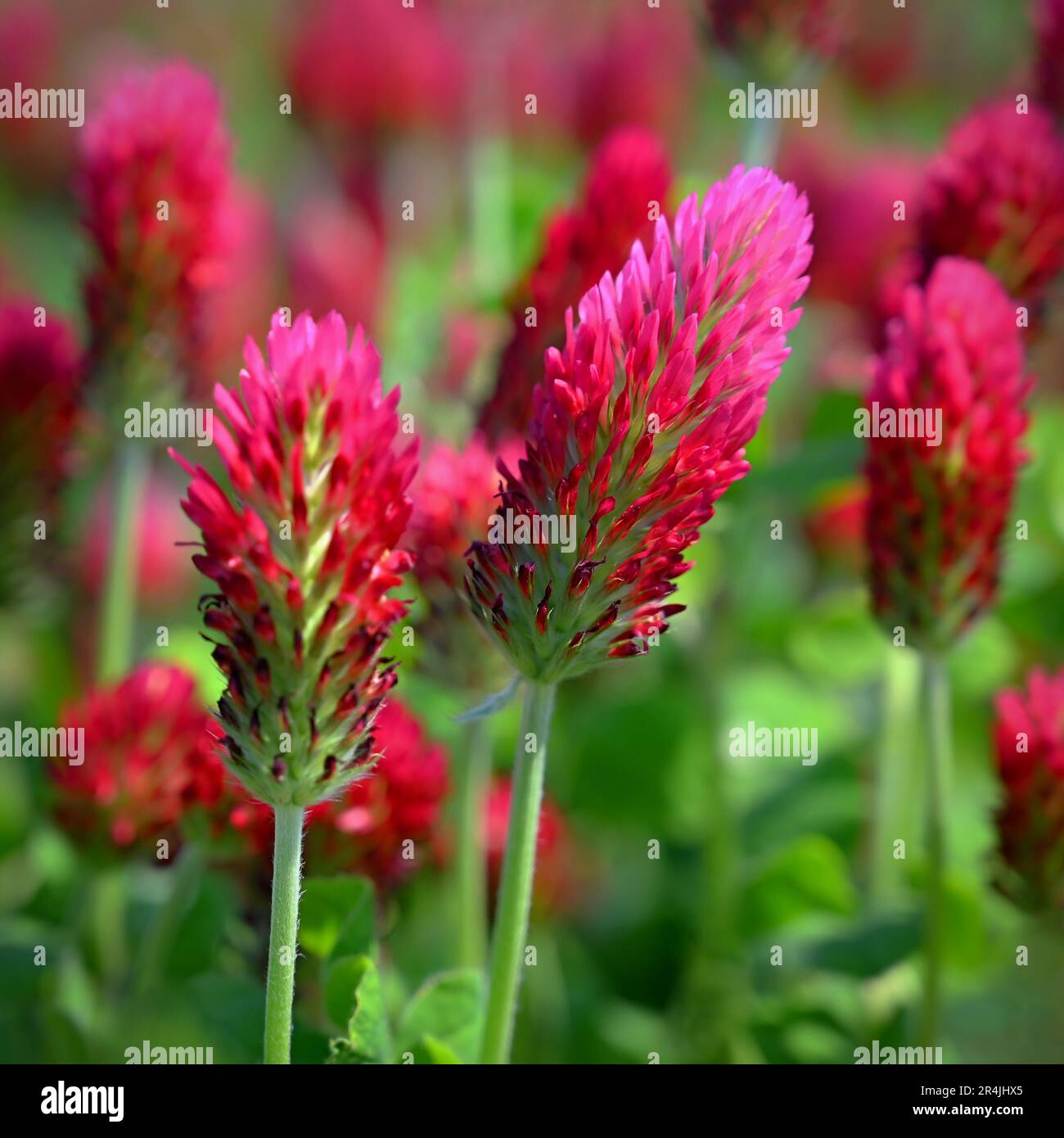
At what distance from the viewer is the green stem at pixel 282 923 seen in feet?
3.89

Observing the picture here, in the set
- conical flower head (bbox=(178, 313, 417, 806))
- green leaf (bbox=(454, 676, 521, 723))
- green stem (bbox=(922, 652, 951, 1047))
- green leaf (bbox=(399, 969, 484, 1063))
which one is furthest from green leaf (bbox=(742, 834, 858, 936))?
conical flower head (bbox=(178, 313, 417, 806))

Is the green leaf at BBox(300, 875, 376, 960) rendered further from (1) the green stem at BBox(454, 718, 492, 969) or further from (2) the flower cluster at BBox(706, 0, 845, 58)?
(2) the flower cluster at BBox(706, 0, 845, 58)

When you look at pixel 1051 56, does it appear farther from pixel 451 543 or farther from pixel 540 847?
pixel 540 847

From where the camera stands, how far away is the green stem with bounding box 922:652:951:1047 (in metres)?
1.75

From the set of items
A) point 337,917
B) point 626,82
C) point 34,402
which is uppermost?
point 626,82

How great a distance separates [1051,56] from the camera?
229cm

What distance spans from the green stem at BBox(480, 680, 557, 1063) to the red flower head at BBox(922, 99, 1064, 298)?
986mm

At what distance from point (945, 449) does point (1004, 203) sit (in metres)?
0.46

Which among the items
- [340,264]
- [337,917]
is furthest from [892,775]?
[340,264]

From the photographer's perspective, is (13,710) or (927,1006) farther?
(13,710)

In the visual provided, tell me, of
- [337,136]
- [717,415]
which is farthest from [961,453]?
[337,136]
